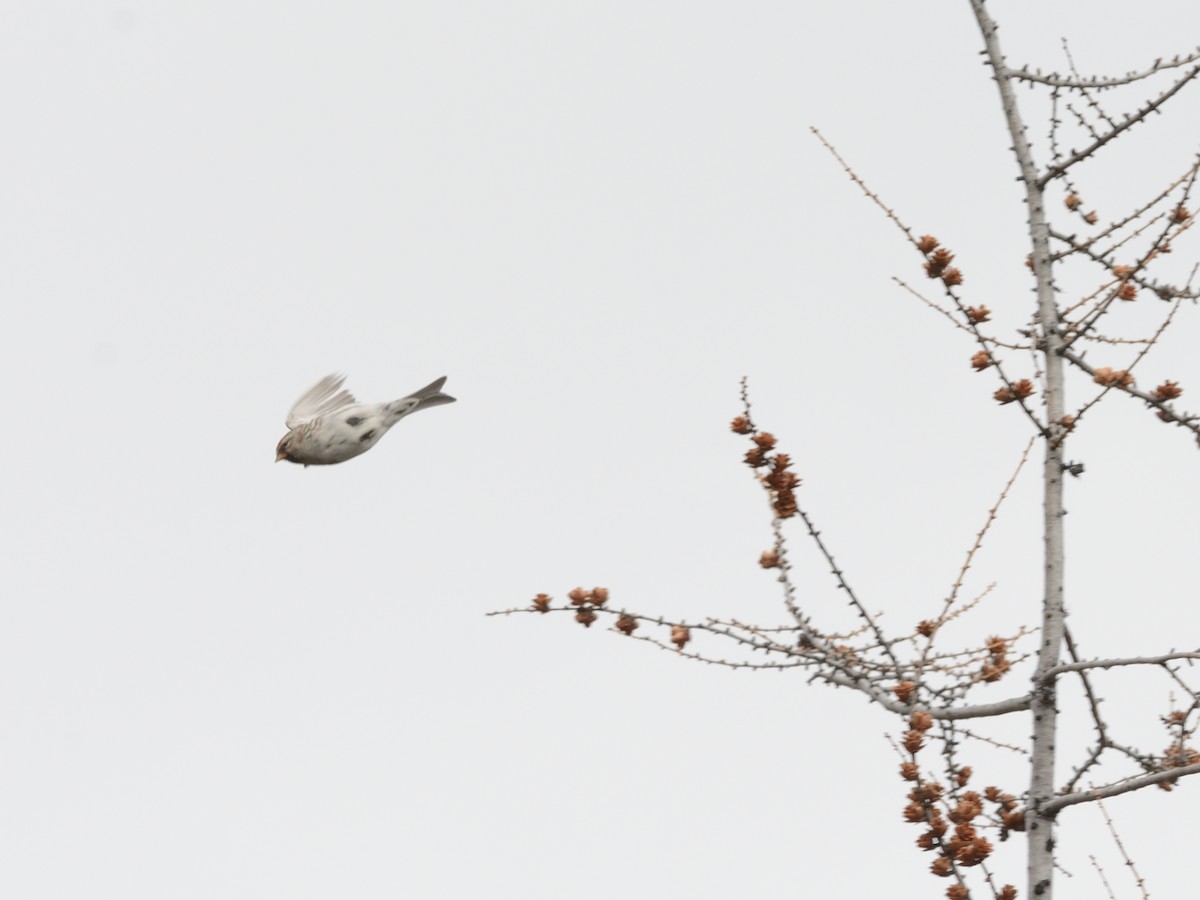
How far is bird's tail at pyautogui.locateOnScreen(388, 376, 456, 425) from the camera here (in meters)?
10.6

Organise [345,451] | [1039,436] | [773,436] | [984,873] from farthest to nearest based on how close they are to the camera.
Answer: [345,451] → [1039,436] → [773,436] → [984,873]

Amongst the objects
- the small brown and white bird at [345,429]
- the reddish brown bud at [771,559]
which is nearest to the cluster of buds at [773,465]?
the reddish brown bud at [771,559]

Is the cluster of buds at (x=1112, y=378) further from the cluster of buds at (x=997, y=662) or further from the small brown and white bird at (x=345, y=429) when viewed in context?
the small brown and white bird at (x=345, y=429)

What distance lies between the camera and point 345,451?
34.2 feet

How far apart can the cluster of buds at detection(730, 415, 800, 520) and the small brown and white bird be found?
493 cm

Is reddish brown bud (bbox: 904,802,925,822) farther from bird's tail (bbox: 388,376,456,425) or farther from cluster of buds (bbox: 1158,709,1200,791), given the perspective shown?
bird's tail (bbox: 388,376,456,425)

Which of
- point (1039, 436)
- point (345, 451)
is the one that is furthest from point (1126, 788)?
point (345, 451)

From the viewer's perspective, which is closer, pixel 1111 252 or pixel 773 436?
pixel 773 436

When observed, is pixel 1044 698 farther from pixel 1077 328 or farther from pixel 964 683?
pixel 1077 328

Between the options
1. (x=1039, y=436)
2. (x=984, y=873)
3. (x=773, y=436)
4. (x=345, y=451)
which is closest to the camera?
(x=984, y=873)

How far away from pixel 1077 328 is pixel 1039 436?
49 cm

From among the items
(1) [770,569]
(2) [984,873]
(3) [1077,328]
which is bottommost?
(2) [984,873]

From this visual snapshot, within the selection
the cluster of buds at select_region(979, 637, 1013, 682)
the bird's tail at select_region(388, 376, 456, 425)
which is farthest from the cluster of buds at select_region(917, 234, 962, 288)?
the bird's tail at select_region(388, 376, 456, 425)

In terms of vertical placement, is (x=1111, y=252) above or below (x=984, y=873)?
above
